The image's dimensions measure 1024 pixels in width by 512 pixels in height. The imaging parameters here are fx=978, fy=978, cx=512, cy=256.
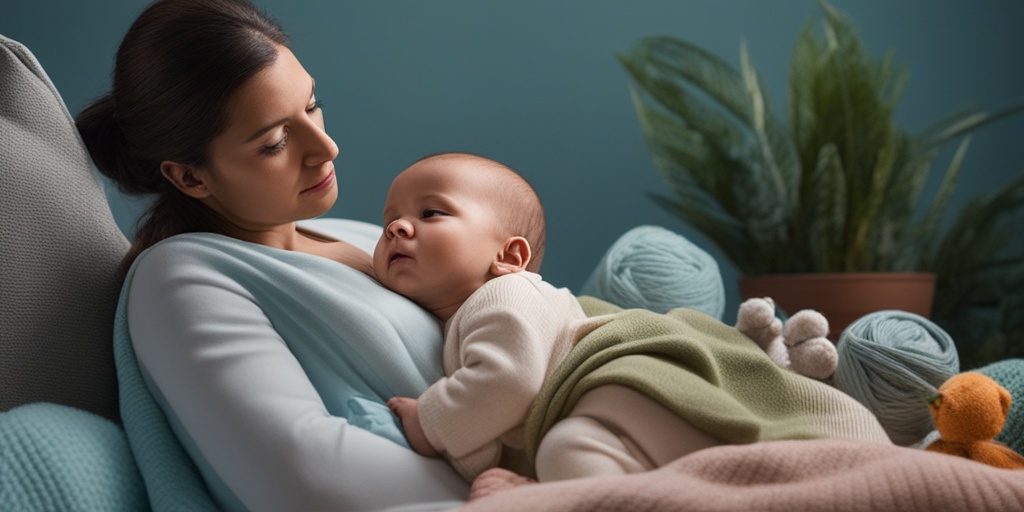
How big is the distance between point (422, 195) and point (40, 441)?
49 centimetres

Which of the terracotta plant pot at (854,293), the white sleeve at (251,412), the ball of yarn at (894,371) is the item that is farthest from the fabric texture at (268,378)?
the terracotta plant pot at (854,293)

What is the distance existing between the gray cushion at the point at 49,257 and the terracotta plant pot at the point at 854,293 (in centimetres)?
147

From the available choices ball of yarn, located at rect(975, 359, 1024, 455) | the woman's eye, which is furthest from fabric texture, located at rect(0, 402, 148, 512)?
ball of yarn, located at rect(975, 359, 1024, 455)

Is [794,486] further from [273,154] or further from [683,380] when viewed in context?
[273,154]

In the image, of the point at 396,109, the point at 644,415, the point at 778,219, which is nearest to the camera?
the point at 644,415

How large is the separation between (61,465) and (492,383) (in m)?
0.41

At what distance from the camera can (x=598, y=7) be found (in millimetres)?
2629

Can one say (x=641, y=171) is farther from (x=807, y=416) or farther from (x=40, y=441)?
(x=40, y=441)

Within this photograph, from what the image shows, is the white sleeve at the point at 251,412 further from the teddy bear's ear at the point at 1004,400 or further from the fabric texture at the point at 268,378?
the teddy bear's ear at the point at 1004,400

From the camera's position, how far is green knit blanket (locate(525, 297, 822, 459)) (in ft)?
2.94

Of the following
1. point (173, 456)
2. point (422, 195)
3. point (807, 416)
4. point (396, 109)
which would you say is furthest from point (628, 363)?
point (396, 109)

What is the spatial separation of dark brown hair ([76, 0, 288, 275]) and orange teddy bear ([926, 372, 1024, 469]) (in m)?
0.85

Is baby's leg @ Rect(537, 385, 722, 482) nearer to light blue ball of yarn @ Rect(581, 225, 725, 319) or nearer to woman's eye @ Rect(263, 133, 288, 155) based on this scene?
woman's eye @ Rect(263, 133, 288, 155)

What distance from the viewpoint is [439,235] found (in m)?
1.12
